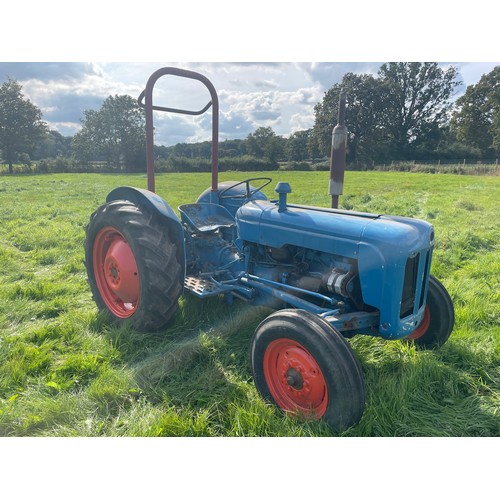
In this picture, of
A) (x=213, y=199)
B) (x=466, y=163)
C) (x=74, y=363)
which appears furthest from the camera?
(x=466, y=163)

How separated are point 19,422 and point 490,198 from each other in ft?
38.6

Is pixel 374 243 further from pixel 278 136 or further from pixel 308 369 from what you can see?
pixel 278 136

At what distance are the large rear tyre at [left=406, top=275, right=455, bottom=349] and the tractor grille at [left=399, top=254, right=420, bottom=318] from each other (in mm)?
439

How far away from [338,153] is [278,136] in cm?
336

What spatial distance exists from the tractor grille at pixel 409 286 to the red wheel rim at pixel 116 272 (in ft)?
6.27

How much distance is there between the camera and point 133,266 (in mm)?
2889

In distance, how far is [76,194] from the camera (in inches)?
464

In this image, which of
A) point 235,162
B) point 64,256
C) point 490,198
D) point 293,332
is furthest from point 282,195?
point 490,198

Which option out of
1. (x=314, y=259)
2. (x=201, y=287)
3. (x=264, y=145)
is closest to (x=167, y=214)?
(x=201, y=287)

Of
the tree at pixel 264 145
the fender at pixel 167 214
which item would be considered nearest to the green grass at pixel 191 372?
the fender at pixel 167 214

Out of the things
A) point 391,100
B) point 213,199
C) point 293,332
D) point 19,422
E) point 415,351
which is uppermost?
point 391,100

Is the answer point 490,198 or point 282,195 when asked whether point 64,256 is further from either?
point 490,198

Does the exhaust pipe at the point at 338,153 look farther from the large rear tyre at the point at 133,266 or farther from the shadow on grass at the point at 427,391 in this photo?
the large rear tyre at the point at 133,266

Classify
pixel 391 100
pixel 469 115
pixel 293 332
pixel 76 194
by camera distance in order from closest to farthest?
pixel 293 332 → pixel 391 100 → pixel 76 194 → pixel 469 115
